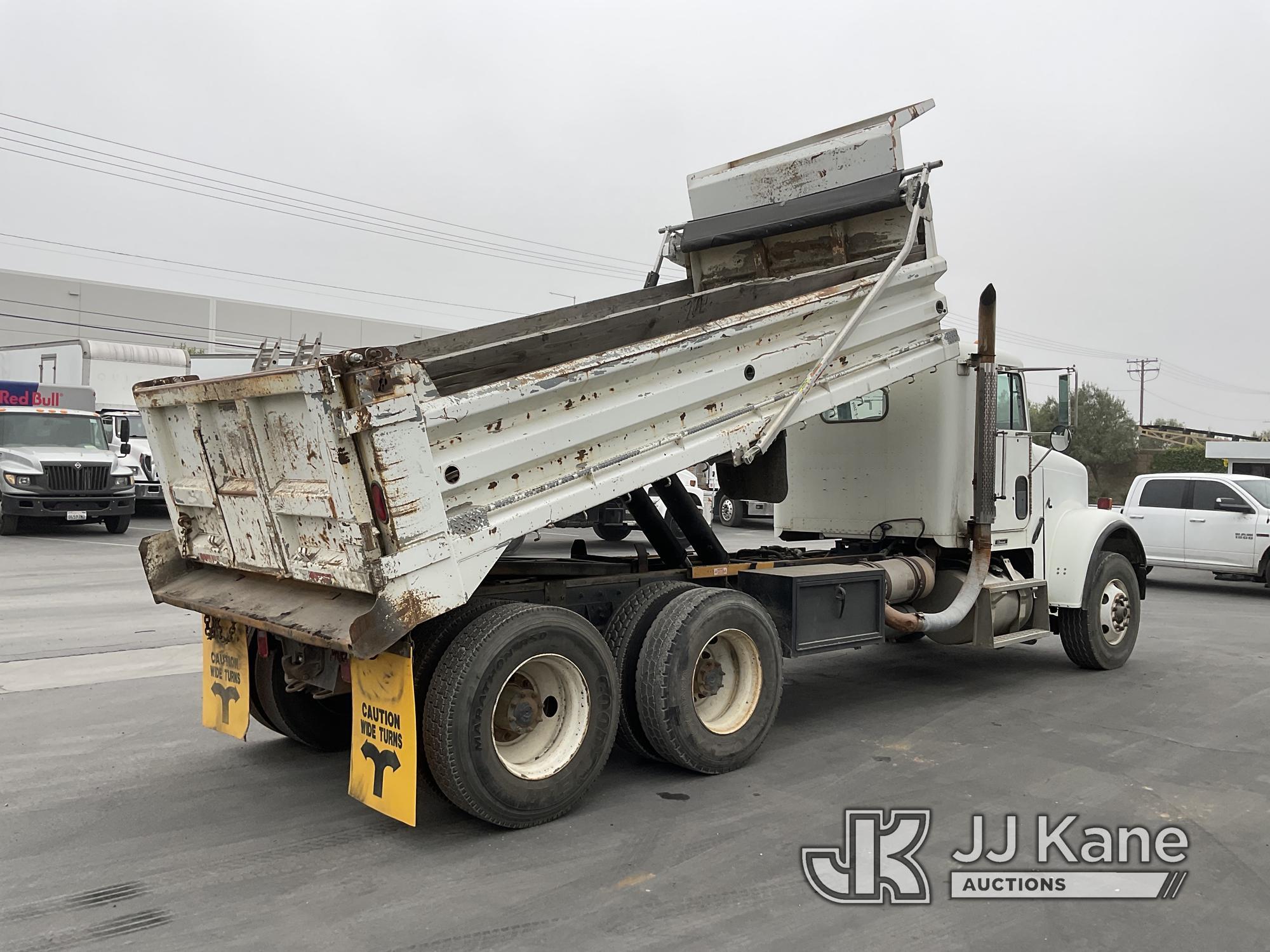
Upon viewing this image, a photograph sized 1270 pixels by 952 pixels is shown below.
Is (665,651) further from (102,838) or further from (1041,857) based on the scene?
(102,838)

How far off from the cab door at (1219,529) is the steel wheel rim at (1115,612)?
24.6ft

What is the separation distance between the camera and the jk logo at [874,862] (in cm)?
415

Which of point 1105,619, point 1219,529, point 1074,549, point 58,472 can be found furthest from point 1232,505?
point 58,472

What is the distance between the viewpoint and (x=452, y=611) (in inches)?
193

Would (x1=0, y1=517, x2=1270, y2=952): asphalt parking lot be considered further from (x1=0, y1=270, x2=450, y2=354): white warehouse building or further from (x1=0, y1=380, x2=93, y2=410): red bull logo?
(x1=0, y1=270, x2=450, y2=354): white warehouse building

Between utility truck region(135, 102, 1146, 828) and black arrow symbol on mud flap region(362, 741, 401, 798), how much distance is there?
0.01 m

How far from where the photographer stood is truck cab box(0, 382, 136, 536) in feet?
62.1

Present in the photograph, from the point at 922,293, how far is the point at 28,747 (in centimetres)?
612

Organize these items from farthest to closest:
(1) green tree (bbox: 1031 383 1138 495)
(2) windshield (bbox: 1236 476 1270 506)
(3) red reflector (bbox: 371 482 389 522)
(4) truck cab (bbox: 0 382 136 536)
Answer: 1. (1) green tree (bbox: 1031 383 1138 495)
2. (4) truck cab (bbox: 0 382 136 536)
3. (2) windshield (bbox: 1236 476 1270 506)
4. (3) red reflector (bbox: 371 482 389 522)

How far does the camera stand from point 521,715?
Result: 489 centimetres

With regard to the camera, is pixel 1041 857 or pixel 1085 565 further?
pixel 1085 565

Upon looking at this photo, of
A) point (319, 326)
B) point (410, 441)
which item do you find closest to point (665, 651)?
point (410, 441)

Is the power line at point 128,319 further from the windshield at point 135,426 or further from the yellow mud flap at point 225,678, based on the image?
the yellow mud flap at point 225,678

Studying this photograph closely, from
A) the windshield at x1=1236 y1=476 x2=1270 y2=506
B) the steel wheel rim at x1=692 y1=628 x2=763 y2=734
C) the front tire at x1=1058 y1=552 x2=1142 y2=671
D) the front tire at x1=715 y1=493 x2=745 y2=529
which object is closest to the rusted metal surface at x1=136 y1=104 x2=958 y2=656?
the steel wheel rim at x1=692 y1=628 x2=763 y2=734
